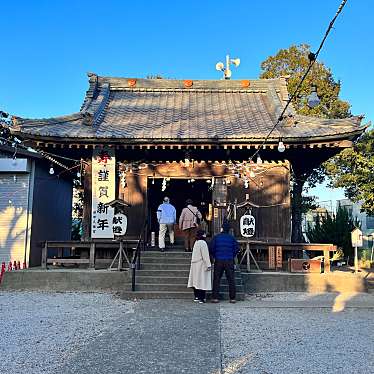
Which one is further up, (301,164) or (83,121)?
(83,121)

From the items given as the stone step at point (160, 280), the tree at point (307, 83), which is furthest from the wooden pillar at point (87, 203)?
the tree at point (307, 83)

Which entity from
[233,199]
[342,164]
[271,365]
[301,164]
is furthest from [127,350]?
[342,164]

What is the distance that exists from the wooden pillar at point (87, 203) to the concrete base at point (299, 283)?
5.05 meters

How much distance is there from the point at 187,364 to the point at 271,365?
1001 mm

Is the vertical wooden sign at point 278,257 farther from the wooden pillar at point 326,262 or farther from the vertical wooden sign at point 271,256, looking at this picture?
the wooden pillar at point 326,262

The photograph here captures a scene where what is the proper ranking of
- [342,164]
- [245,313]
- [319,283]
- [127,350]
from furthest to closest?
1. [342,164]
2. [319,283]
3. [245,313]
4. [127,350]

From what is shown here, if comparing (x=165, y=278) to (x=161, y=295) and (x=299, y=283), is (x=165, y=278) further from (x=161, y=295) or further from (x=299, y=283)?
(x=299, y=283)

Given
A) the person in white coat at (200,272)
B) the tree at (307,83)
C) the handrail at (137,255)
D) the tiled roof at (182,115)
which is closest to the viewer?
the person in white coat at (200,272)

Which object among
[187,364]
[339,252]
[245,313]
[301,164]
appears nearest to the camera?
[187,364]

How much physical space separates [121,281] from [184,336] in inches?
199

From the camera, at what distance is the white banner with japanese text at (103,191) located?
12.5 metres

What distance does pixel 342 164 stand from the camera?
19.0m

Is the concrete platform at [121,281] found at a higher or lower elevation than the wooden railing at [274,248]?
lower

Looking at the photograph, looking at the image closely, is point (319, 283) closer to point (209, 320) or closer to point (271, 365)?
point (209, 320)
